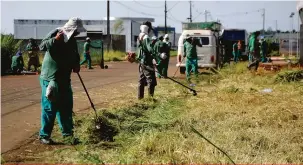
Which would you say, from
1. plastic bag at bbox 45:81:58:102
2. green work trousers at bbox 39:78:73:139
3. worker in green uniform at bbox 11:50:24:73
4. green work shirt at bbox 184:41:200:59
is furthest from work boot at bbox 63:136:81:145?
worker in green uniform at bbox 11:50:24:73

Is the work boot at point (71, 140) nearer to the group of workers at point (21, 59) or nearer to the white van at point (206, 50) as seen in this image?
the white van at point (206, 50)

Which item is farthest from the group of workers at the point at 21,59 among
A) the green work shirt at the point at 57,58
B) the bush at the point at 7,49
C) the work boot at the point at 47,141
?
the work boot at the point at 47,141

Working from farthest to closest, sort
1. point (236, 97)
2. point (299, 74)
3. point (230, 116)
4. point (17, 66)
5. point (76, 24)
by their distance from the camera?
1. point (17, 66)
2. point (299, 74)
3. point (236, 97)
4. point (230, 116)
5. point (76, 24)

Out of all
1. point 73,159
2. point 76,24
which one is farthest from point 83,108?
point 73,159

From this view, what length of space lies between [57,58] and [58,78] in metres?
0.26

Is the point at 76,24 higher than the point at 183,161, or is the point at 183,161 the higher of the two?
the point at 76,24

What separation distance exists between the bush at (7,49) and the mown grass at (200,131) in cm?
1057

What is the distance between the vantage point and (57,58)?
565 cm

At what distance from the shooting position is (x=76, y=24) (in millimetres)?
5598

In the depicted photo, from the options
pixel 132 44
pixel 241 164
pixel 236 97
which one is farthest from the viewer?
pixel 132 44

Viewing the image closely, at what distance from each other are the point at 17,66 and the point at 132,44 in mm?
39715

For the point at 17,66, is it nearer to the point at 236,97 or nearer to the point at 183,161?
the point at 236,97

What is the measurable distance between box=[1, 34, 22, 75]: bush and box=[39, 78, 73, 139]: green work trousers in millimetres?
13122

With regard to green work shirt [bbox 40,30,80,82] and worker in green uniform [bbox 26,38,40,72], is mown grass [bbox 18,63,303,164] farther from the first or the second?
worker in green uniform [bbox 26,38,40,72]
